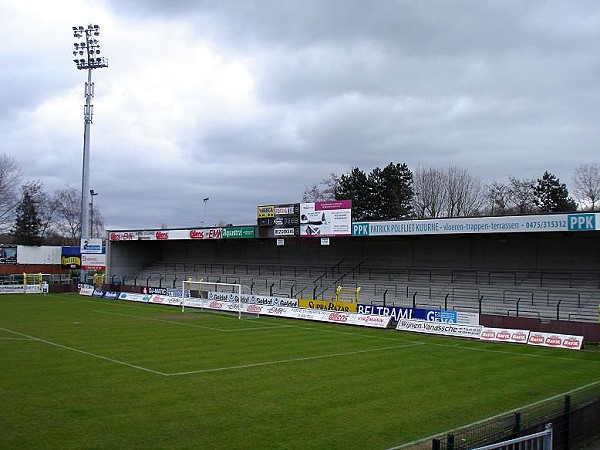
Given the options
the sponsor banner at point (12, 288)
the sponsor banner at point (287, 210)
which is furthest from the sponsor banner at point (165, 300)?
the sponsor banner at point (12, 288)

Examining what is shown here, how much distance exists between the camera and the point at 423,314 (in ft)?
118

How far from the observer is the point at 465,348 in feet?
93.6

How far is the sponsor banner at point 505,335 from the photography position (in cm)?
3027

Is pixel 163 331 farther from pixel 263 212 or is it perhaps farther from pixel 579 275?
pixel 579 275

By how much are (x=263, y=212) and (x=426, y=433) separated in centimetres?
3742

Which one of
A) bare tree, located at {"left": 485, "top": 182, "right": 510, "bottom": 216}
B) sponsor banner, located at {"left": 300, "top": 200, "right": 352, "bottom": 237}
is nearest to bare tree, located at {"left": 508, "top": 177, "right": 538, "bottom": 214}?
bare tree, located at {"left": 485, "top": 182, "right": 510, "bottom": 216}

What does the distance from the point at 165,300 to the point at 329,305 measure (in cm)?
1728

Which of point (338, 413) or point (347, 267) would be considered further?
point (347, 267)

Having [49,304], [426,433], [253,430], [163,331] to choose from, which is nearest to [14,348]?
[163,331]

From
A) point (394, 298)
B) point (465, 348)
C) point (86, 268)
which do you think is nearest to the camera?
point (465, 348)

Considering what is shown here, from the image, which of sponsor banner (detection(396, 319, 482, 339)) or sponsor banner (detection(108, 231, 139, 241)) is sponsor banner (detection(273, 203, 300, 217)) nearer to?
sponsor banner (detection(396, 319, 482, 339))

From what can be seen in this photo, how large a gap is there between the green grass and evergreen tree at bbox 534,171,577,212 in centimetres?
4432

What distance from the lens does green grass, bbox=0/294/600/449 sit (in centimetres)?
1324

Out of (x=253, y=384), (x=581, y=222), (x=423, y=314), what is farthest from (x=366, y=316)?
(x=253, y=384)
